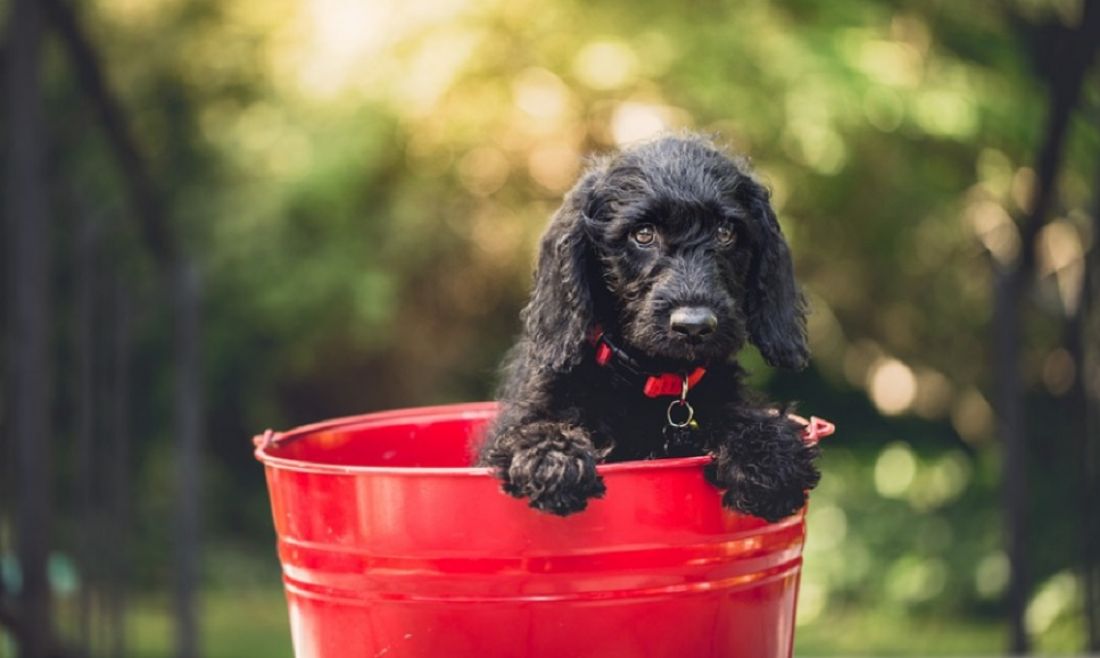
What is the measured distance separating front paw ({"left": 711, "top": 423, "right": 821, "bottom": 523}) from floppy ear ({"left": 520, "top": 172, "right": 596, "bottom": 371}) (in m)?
0.33

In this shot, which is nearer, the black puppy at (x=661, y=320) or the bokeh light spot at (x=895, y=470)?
the black puppy at (x=661, y=320)

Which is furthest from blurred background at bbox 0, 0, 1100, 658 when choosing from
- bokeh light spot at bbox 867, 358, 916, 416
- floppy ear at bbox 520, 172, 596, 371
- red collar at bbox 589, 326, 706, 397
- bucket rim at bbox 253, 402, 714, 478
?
red collar at bbox 589, 326, 706, 397

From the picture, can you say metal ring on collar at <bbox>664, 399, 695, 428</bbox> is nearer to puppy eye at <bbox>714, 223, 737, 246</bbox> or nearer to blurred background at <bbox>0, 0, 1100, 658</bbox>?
puppy eye at <bbox>714, 223, 737, 246</bbox>

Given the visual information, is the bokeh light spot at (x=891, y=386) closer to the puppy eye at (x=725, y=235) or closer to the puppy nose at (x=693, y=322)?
the puppy eye at (x=725, y=235)

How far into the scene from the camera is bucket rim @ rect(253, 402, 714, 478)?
177cm

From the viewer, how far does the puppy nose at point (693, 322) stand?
192cm

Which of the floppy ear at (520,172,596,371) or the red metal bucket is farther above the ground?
the floppy ear at (520,172,596,371)

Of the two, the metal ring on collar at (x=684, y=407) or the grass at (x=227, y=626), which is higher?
the metal ring on collar at (x=684, y=407)

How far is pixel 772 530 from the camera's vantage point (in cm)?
196

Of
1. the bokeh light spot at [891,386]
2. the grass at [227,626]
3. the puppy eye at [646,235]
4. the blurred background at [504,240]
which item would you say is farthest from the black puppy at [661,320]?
the bokeh light spot at [891,386]

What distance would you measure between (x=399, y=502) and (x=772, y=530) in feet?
1.88

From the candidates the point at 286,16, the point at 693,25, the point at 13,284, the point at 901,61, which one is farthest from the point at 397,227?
the point at 13,284

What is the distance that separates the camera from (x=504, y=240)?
722cm

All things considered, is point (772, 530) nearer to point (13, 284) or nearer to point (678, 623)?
point (678, 623)
